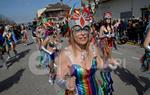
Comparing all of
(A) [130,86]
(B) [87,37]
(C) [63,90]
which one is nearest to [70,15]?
(B) [87,37]

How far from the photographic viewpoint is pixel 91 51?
322 cm

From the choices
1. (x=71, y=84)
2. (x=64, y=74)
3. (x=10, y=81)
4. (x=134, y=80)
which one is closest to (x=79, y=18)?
(x=64, y=74)

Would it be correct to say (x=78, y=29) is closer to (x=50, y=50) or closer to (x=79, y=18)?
(x=79, y=18)

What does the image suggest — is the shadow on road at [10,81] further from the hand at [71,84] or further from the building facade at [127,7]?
the building facade at [127,7]

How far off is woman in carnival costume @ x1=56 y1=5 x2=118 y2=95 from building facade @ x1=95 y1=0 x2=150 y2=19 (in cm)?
1990

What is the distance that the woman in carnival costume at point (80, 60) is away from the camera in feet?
9.91

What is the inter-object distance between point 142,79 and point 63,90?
16.8 ft

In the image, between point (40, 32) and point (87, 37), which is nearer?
point (87, 37)

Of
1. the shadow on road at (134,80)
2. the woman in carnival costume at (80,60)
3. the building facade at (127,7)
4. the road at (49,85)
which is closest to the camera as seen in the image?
the woman in carnival costume at (80,60)

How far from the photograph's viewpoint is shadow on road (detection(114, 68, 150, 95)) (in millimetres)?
6762

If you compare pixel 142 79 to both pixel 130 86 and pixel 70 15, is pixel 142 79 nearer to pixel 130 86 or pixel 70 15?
pixel 130 86

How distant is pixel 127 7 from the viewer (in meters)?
29.5

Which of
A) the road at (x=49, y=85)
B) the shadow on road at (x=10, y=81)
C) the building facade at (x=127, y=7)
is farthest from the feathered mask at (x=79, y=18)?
the building facade at (x=127, y=7)

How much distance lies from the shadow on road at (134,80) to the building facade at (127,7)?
1429 centimetres
